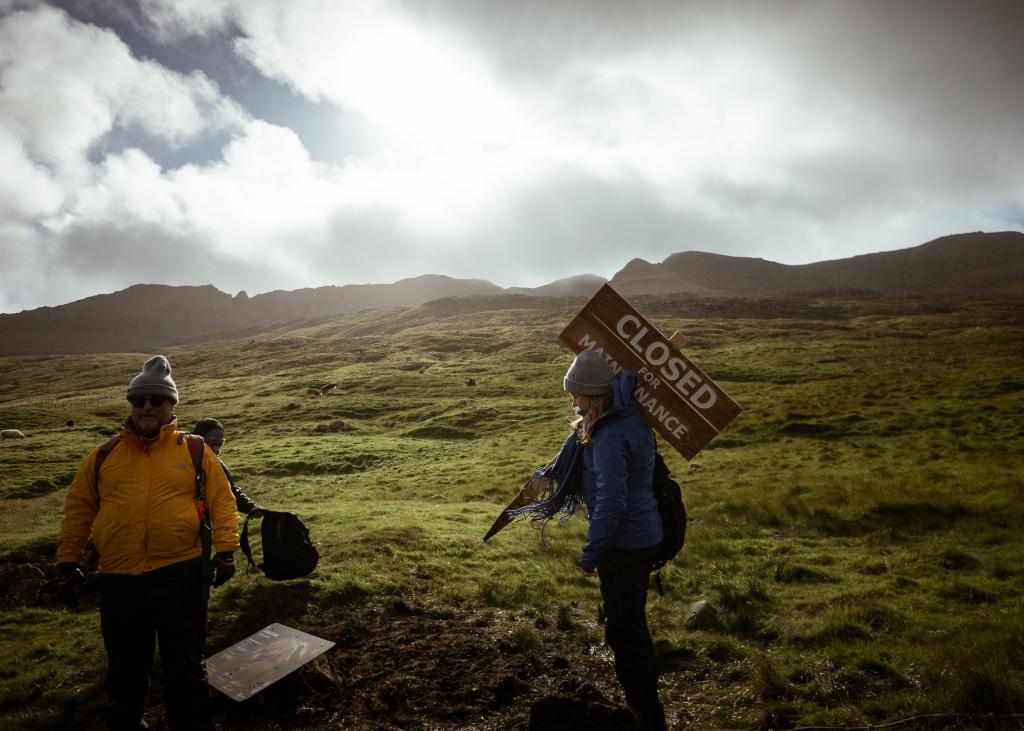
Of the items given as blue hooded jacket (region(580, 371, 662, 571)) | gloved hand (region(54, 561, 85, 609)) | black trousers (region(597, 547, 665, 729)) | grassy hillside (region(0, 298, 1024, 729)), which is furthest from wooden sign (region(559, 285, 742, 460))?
gloved hand (region(54, 561, 85, 609))

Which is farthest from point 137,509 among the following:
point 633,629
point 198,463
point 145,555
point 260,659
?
point 633,629

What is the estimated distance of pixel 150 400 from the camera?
465 cm

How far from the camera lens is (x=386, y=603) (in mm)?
7875

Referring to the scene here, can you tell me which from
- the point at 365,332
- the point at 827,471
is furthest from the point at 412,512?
the point at 365,332

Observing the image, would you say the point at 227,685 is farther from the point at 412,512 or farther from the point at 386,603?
the point at 412,512

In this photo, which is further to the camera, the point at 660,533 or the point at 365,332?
the point at 365,332

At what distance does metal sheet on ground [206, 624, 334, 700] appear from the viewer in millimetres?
5387

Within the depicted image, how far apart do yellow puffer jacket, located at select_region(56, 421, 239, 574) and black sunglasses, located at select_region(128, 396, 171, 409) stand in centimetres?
24

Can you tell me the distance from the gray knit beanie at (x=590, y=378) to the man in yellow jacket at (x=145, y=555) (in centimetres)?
362

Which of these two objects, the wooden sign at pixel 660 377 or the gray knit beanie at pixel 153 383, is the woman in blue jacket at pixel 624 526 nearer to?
the wooden sign at pixel 660 377

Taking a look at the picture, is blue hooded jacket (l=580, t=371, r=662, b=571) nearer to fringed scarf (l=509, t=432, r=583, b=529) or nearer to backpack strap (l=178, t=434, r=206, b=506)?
fringed scarf (l=509, t=432, r=583, b=529)

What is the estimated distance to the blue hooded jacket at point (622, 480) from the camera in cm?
429

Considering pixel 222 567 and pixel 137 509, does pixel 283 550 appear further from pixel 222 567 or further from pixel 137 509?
pixel 137 509

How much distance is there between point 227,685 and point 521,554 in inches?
248
